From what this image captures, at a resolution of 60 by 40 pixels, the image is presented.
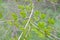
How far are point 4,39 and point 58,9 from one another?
6.28 feet

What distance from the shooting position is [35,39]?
276cm

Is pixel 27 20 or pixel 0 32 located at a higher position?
pixel 27 20

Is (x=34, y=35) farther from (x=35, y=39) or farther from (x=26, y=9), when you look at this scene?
(x=26, y=9)

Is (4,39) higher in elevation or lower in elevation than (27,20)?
lower

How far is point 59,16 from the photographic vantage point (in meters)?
3.58

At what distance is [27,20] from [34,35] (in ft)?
4.87

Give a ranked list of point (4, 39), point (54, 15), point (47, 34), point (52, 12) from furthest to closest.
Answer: point (52, 12)
point (54, 15)
point (4, 39)
point (47, 34)

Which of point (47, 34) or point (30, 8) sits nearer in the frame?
point (47, 34)

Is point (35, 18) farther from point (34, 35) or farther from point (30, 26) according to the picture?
point (34, 35)

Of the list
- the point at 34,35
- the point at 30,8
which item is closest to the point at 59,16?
the point at 34,35

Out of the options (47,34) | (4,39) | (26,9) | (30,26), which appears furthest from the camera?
(4,39)

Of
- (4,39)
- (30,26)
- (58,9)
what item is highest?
(30,26)

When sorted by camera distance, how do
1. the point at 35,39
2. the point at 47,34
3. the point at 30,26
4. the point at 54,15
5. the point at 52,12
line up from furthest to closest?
1. the point at 52,12
2. the point at 54,15
3. the point at 35,39
4. the point at 30,26
5. the point at 47,34

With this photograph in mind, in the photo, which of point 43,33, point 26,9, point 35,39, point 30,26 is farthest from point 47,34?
point 35,39
